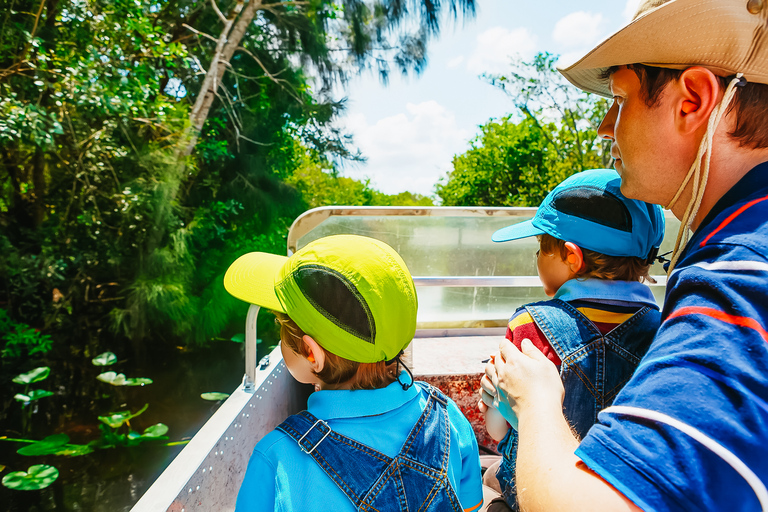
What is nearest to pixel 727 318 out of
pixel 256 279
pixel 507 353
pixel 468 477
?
pixel 507 353

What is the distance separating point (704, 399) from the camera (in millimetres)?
435

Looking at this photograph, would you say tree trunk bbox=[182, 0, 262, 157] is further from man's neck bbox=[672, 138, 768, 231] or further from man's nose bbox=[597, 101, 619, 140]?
man's neck bbox=[672, 138, 768, 231]

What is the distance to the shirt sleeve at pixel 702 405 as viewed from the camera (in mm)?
421

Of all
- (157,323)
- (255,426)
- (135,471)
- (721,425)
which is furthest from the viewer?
(157,323)

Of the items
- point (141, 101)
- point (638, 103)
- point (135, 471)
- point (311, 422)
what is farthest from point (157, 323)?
point (638, 103)

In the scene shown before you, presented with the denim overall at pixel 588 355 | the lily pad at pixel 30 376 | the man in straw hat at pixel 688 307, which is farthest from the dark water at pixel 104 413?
the man in straw hat at pixel 688 307

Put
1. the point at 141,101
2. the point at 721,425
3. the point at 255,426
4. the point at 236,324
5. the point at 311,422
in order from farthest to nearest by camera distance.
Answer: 1. the point at 236,324
2. the point at 141,101
3. the point at 255,426
4. the point at 311,422
5. the point at 721,425

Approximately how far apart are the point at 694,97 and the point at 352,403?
84cm

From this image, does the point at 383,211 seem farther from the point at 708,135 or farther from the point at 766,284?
the point at 766,284

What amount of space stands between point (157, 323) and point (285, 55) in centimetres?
567

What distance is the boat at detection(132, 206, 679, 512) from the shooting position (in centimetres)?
166

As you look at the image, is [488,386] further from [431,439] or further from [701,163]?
[701,163]

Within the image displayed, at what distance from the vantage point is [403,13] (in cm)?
884

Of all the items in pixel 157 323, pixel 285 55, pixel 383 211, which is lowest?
pixel 157 323
